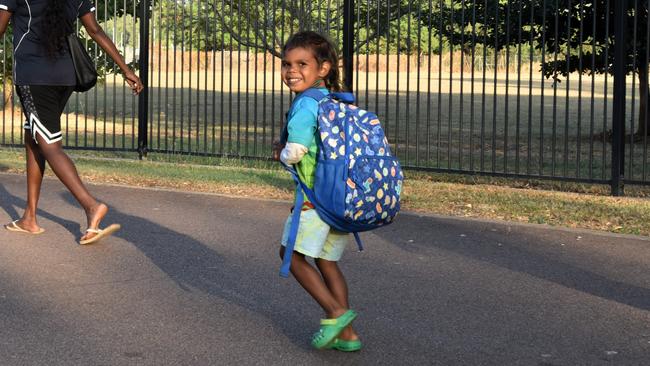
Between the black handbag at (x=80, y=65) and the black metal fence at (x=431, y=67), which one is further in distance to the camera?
the black metal fence at (x=431, y=67)

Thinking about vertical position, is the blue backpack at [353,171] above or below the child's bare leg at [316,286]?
above

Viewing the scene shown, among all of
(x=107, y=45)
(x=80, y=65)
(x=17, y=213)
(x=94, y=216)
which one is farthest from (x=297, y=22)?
(x=94, y=216)

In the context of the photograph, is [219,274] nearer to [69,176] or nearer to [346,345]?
[69,176]

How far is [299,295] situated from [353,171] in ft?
5.20

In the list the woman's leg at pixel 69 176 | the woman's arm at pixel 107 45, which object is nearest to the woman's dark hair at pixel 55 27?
the woman's arm at pixel 107 45

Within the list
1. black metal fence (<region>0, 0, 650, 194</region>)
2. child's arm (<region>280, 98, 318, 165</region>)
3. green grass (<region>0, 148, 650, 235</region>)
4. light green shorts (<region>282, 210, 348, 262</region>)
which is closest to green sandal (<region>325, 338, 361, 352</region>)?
light green shorts (<region>282, 210, 348, 262</region>)

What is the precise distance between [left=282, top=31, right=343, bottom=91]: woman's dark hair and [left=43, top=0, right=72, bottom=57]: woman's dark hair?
2.93 metres

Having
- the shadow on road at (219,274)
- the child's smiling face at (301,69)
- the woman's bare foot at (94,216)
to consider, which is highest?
the child's smiling face at (301,69)

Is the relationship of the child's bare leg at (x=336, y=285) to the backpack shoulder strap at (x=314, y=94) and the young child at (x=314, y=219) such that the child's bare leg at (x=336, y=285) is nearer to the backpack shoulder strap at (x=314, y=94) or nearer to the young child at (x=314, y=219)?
the young child at (x=314, y=219)

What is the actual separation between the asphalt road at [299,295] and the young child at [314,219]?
15 cm

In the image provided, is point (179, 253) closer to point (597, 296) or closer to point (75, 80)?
point (75, 80)

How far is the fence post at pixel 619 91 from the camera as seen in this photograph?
1005cm

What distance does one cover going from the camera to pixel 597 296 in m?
6.45

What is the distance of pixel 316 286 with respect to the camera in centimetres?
515
